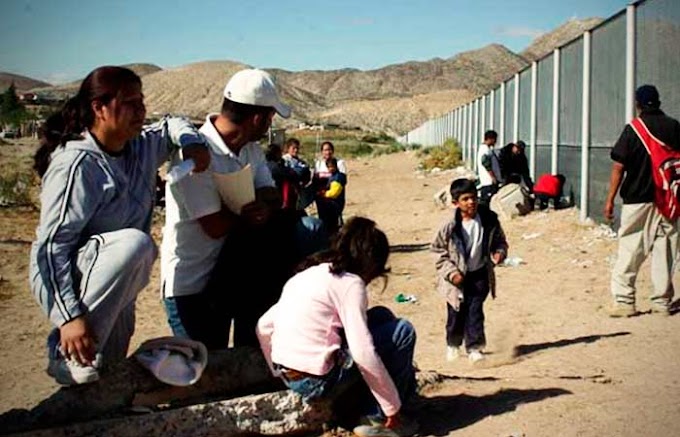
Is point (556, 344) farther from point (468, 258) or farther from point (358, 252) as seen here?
point (358, 252)

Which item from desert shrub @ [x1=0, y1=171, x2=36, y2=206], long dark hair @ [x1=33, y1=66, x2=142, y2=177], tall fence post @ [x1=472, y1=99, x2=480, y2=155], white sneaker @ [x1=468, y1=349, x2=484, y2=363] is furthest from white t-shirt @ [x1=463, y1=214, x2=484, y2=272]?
tall fence post @ [x1=472, y1=99, x2=480, y2=155]

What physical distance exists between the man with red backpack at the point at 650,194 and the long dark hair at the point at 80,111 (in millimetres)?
5081

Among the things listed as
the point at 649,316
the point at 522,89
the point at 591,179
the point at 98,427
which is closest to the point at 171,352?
the point at 98,427

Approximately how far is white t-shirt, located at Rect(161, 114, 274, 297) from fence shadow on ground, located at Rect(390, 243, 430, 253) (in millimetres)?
9487

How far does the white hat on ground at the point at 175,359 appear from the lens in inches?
153

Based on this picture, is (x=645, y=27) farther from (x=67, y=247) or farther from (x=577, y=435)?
(x=67, y=247)

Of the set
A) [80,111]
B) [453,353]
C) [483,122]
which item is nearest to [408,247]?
[453,353]

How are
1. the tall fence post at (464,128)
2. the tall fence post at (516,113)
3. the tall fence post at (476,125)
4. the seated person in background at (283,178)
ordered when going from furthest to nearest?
→ the tall fence post at (464,128) → the tall fence post at (476,125) → the tall fence post at (516,113) → the seated person in background at (283,178)

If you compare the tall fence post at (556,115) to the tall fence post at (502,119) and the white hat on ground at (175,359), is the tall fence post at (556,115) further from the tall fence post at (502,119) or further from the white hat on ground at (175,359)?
the white hat on ground at (175,359)

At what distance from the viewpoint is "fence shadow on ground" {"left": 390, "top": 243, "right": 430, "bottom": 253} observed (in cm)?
1356

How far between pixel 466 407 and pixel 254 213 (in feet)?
5.11

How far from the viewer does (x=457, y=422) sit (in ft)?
14.1

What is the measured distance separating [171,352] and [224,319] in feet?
1.60

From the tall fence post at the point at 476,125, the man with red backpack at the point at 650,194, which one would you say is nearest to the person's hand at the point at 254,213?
the man with red backpack at the point at 650,194
